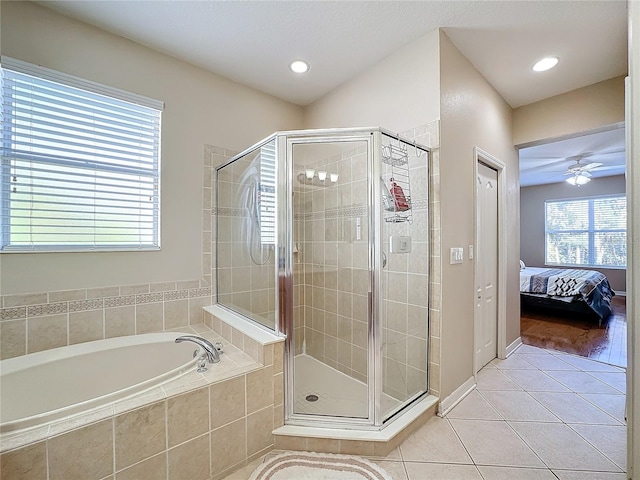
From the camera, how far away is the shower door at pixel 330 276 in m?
1.84

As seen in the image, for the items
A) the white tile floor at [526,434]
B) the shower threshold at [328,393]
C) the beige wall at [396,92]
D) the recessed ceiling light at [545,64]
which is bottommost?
the white tile floor at [526,434]

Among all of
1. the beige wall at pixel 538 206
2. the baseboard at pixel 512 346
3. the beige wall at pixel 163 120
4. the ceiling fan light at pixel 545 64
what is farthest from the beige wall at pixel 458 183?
A: the beige wall at pixel 538 206

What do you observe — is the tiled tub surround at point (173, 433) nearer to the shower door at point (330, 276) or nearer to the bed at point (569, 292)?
the shower door at point (330, 276)

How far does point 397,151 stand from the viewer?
1.93 m

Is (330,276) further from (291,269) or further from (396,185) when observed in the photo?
(396,185)

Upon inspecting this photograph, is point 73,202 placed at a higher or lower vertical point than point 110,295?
higher

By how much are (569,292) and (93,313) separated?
19.4 ft

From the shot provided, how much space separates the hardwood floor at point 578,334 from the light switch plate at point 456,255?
2129 mm

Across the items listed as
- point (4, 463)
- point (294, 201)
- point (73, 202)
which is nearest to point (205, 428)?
point (4, 463)

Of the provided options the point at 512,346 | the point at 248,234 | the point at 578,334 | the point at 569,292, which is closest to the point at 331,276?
the point at 248,234

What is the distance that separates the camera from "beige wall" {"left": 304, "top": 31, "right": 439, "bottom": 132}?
6.54ft

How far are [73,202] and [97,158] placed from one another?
355 millimetres

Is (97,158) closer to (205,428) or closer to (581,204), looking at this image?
(205,428)

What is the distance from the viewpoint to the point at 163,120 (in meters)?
2.25
